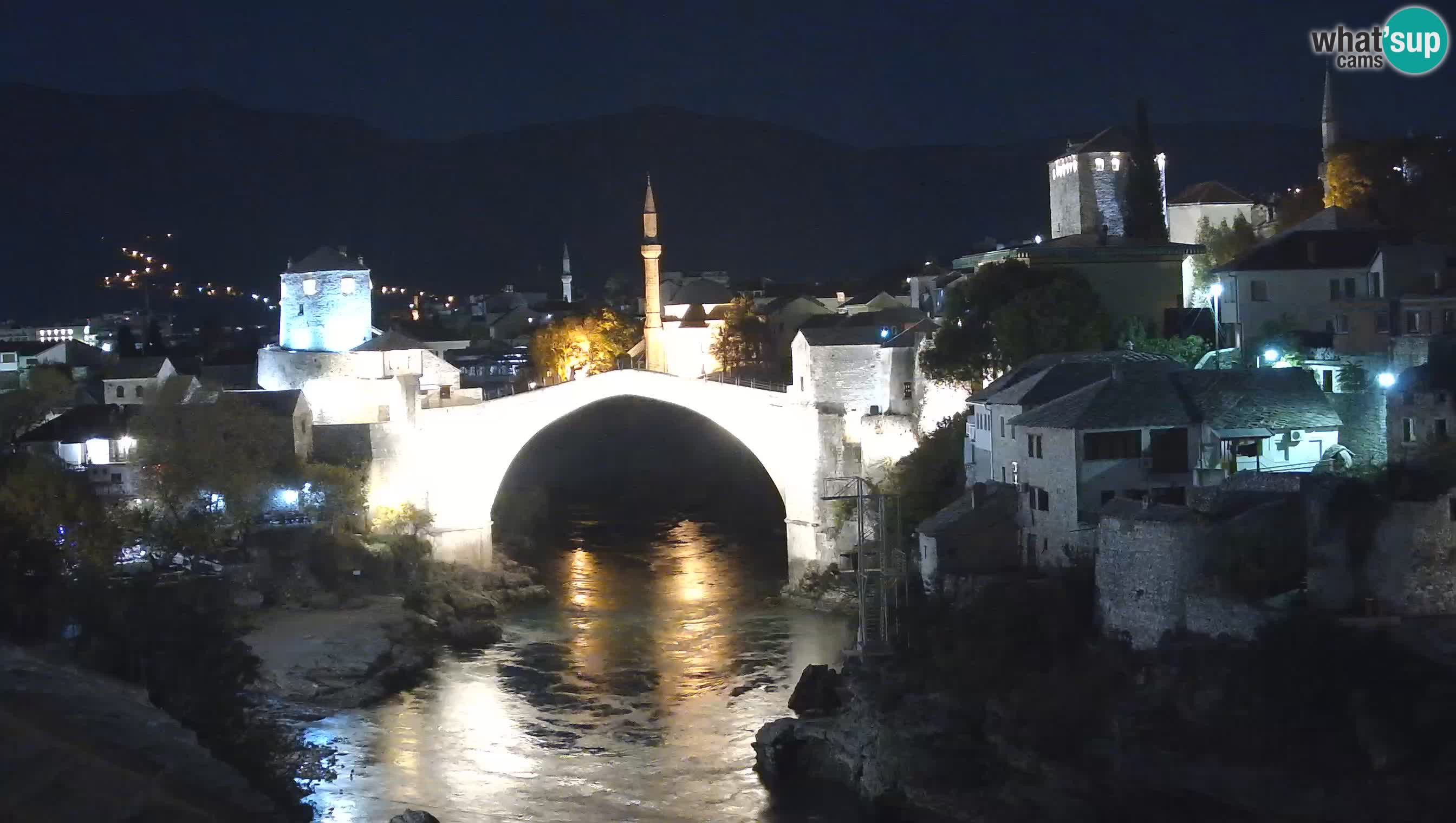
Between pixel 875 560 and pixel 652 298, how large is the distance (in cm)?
1296

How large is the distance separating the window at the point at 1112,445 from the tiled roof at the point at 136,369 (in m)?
17.4

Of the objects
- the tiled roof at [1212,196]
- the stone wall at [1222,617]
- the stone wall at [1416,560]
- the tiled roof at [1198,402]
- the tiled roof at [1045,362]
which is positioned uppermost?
the tiled roof at [1212,196]

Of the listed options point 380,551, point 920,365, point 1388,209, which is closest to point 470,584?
point 380,551

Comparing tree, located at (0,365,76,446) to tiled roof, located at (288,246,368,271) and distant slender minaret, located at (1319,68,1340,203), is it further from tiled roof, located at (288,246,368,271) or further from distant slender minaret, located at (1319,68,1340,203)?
distant slender minaret, located at (1319,68,1340,203)

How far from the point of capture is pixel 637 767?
16250mm

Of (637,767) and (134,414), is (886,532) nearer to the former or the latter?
(637,767)

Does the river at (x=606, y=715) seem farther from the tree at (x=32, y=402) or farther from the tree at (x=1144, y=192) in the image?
the tree at (x=32, y=402)

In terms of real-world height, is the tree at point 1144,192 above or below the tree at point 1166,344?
above

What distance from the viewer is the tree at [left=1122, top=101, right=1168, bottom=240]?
24641 millimetres

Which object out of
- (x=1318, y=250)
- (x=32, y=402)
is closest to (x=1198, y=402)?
Result: (x=1318, y=250)

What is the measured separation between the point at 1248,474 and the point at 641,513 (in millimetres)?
17929

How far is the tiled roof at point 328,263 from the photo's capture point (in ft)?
90.0

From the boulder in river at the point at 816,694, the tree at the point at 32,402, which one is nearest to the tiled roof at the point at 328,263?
the tree at the point at 32,402

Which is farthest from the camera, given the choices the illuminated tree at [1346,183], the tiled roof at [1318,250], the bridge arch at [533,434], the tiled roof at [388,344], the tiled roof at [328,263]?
the tiled roof at [328,263]
